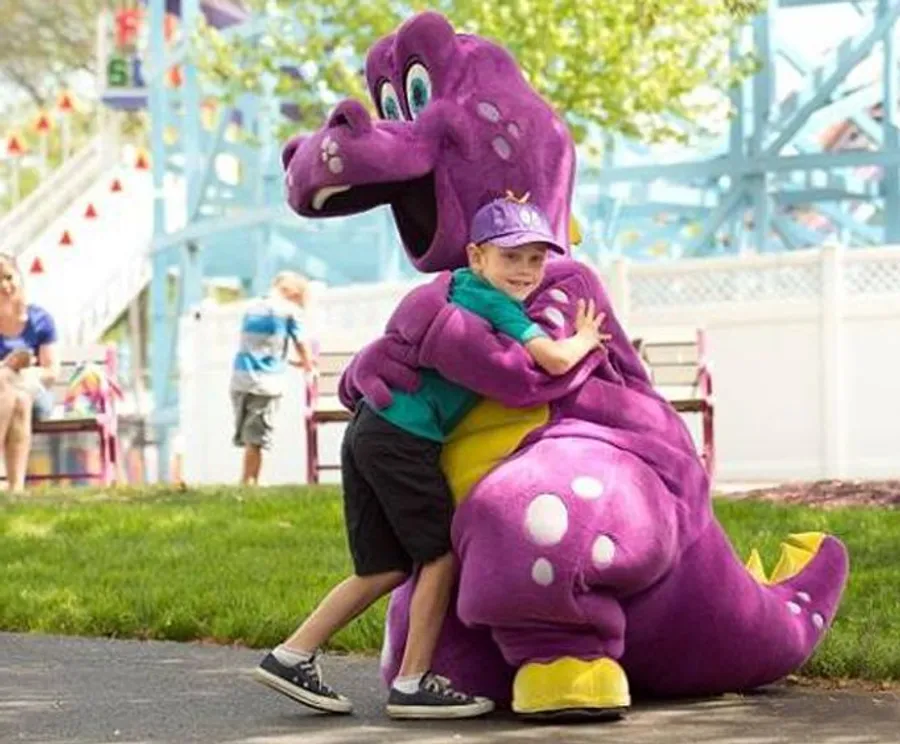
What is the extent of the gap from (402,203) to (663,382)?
33.0ft

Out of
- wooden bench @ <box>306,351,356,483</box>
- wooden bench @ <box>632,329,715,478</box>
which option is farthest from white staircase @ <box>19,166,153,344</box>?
wooden bench @ <box>632,329,715,478</box>

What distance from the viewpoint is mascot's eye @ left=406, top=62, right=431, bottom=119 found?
6379 mm

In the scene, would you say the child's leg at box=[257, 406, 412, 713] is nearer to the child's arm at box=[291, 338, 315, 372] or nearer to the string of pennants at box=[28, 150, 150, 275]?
the child's arm at box=[291, 338, 315, 372]

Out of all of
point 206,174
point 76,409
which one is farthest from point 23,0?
point 76,409

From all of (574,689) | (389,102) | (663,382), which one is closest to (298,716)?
(574,689)

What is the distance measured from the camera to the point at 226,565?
9641 millimetres

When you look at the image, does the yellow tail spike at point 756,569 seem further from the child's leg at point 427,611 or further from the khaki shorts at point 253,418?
the khaki shorts at point 253,418

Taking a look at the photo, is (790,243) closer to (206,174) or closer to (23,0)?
(206,174)

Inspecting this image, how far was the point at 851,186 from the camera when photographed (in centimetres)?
2605

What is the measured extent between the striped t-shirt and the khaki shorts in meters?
0.05

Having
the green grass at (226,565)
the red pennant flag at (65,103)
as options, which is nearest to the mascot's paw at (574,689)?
the green grass at (226,565)

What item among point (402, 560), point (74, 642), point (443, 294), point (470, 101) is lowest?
point (74, 642)

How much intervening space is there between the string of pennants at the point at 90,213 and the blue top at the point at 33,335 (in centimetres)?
1403

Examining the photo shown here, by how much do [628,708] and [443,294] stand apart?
3.60 ft
